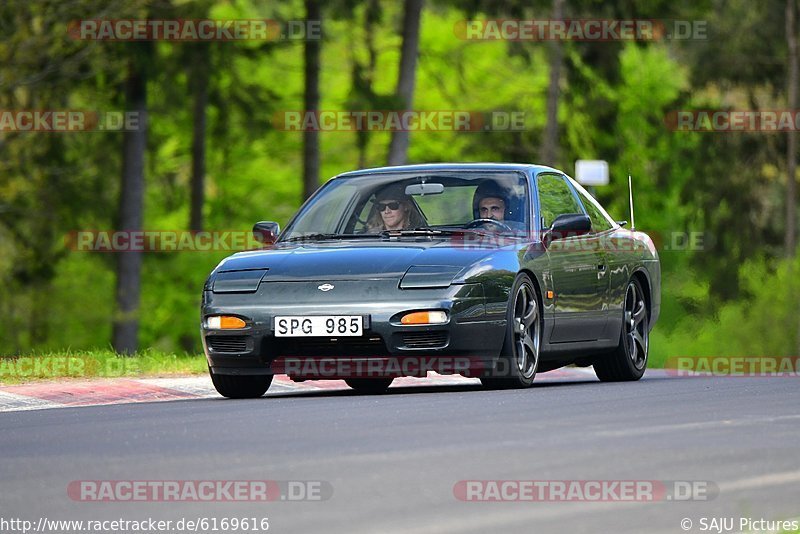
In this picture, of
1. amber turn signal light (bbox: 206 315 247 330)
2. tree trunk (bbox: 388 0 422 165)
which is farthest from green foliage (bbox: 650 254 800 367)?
amber turn signal light (bbox: 206 315 247 330)

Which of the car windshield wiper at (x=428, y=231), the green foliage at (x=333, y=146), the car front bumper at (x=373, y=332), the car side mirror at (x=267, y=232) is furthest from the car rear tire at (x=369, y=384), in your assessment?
the green foliage at (x=333, y=146)

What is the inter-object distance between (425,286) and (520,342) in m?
0.92

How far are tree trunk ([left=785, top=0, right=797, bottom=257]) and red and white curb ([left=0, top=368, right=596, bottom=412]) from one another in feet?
91.0

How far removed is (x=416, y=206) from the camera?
1230cm

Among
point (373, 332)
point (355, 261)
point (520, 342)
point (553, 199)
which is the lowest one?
point (520, 342)

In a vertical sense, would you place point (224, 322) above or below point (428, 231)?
below

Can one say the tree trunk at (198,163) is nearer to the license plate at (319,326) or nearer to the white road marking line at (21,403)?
the white road marking line at (21,403)

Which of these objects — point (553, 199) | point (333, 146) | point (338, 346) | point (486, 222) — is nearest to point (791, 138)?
point (333, 146)

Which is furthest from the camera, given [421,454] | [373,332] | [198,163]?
[198,163]

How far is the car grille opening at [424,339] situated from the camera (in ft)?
35.2

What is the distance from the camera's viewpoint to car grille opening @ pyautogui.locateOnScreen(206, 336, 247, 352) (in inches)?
434

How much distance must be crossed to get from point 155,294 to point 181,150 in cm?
439

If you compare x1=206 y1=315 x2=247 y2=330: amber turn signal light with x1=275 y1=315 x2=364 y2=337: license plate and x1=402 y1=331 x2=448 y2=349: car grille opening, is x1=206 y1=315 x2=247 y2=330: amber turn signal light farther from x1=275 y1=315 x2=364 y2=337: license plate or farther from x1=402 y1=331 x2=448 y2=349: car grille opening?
x1=402 y1=331 x2=448 y2=349: car grille opening

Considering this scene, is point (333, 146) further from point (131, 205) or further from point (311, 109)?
point (131, 205)
